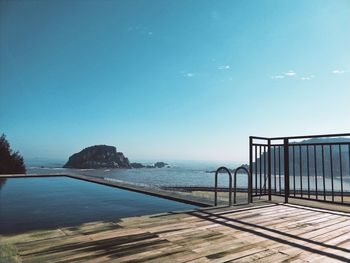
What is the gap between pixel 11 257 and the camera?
6.53 ft

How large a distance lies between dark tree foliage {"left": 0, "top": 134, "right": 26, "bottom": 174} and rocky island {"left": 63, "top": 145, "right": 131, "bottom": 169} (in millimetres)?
89928

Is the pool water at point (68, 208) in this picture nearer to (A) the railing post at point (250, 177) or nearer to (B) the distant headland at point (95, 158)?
(A) the railing post at point (250, 177)

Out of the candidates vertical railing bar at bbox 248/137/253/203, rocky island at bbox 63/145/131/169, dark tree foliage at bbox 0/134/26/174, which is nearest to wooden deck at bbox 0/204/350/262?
vertical railing bar at bbox 248/137/253/203

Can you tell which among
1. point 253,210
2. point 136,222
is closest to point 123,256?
point 136,222

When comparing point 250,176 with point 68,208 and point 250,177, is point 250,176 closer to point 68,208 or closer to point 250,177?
point 250,177

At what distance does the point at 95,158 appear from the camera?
109m

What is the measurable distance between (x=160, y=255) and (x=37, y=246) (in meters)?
1.11

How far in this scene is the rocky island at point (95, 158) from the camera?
4161 inches

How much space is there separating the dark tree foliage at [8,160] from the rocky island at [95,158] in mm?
89928

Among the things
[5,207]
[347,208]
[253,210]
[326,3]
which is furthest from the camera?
[5,207]

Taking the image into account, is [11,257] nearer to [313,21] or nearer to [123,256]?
[123,256]

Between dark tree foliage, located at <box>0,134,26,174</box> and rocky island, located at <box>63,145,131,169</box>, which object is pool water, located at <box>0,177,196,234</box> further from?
rocky island, located at <box>63,145,131,169</box>

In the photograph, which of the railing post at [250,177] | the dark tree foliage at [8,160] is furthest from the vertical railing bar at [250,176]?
the dark tree foliage at [8,160]

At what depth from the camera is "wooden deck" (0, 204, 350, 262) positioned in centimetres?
205
